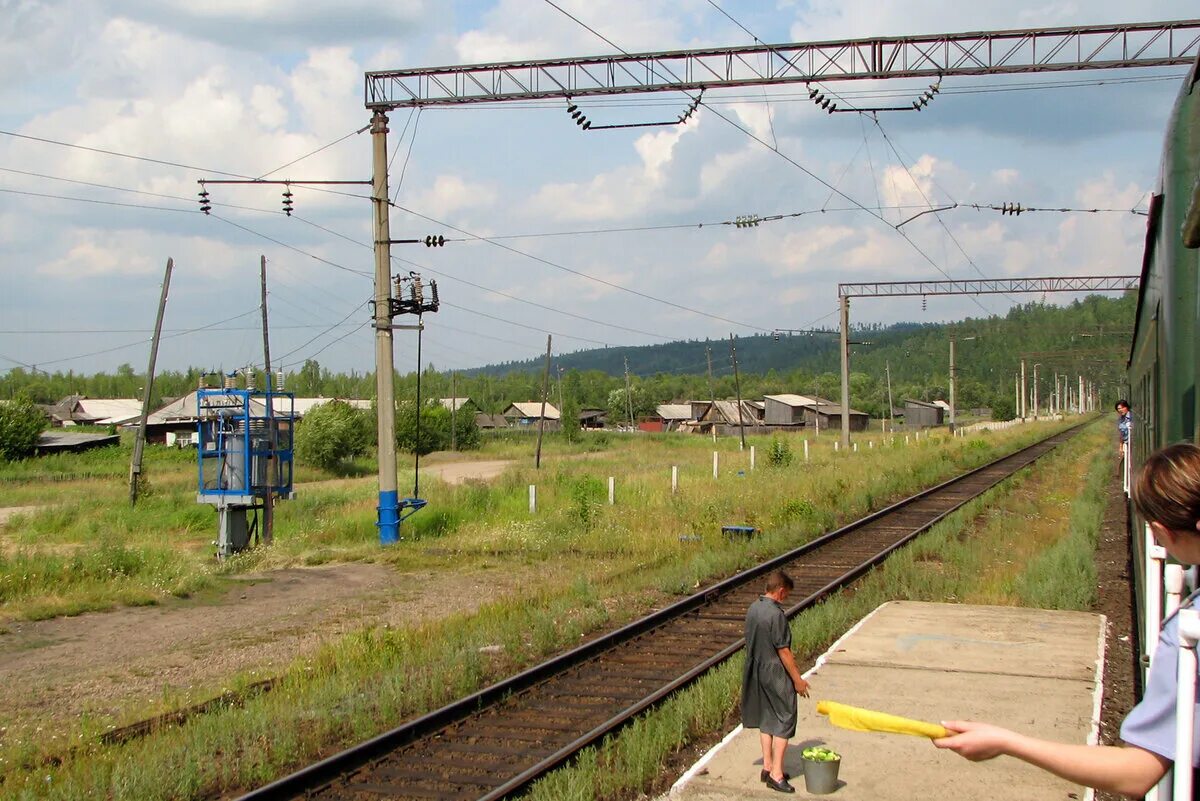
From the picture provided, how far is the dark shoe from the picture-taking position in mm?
6129

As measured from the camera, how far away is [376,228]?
2078 centimetres

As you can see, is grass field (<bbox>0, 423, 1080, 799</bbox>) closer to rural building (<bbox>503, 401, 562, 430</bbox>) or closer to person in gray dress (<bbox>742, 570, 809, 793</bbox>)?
person in gray dress (<bbox>742, 570, 809, 793</bbox>)

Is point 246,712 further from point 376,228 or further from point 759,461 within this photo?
point 759,461

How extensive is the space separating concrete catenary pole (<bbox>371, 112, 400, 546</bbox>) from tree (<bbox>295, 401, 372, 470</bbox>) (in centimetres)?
3736

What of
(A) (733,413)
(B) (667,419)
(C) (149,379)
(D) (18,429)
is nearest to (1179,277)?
(C) (149,379)

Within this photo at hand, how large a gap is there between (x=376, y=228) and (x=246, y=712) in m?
13.8

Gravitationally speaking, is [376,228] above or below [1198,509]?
above

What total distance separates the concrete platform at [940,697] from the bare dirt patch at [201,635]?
5428mm

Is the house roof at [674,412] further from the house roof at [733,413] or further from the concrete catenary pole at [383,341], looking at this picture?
the concrete catenary pole at [383,341]

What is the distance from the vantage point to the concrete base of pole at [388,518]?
20.2m

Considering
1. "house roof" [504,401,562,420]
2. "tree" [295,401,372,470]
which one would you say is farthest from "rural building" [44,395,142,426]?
"tree" [295,401,372,470]

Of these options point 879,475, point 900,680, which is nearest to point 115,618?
point 900,680

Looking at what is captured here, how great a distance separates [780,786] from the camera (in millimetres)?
6141

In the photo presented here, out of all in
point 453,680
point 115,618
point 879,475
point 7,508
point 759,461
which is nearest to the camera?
point 453,680
